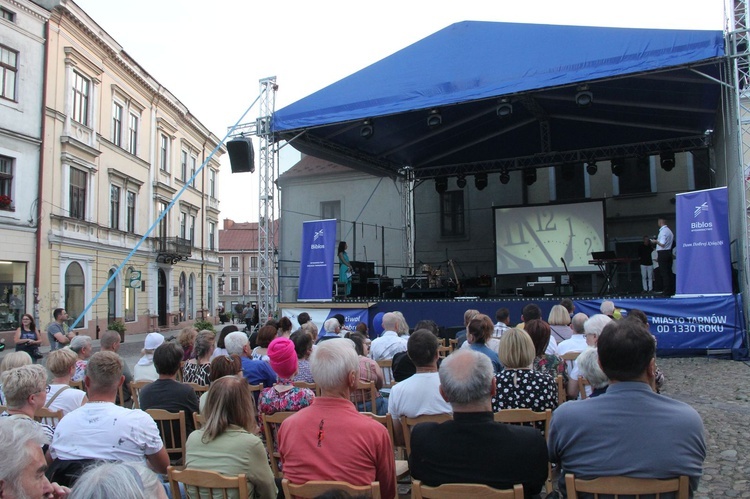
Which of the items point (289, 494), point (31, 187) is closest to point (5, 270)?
point (31, 187)

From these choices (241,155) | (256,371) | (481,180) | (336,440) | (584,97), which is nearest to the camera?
(336,440)

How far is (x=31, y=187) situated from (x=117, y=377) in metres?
17.6

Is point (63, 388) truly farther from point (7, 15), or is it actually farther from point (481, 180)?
point (7, 15)

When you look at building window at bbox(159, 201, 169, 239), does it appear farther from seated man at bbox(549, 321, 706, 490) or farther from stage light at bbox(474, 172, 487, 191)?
seated man at bbox(549, 321, 706, 490)

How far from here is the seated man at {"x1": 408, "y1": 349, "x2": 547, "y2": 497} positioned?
6.97 ft

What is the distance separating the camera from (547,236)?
1428 cm

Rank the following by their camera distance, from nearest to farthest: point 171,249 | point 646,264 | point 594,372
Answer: point 594,372 → point 646,264 → point 171,249

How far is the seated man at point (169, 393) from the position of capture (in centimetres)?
355

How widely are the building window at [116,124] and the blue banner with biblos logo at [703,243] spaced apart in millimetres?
20796

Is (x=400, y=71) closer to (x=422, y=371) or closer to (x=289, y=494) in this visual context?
(x=422, y=371)

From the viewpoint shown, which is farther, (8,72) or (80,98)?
(80,98)

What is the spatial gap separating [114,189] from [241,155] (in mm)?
14262

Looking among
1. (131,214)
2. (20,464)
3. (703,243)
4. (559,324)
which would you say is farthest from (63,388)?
(131,214)

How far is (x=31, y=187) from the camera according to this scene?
17.6 metres
